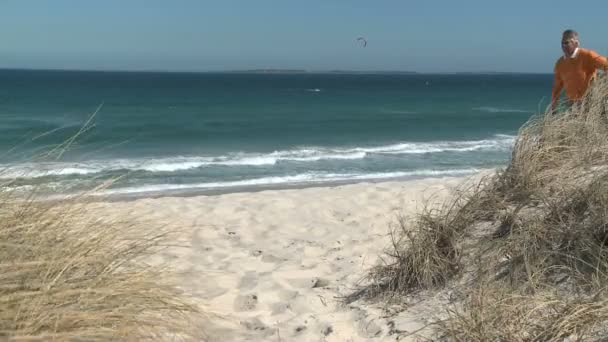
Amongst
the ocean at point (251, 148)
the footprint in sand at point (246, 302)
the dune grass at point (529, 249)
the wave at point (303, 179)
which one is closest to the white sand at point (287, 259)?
the footprint in sand at point (246, 302)

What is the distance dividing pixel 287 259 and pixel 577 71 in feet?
10.5

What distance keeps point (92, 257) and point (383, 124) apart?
83.4 feet

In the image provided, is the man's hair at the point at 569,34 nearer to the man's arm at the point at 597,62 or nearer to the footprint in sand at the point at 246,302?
the man's arm at the point at 597,62

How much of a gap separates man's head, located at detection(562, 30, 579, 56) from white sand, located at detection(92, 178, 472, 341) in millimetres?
2067

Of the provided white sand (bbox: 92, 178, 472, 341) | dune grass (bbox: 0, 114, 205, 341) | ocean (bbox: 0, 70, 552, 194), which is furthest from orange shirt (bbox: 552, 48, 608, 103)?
dune grass (bbox: 0, 114, 205, 341)

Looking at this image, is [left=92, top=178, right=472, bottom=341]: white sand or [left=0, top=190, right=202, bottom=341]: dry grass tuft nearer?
[left=0, top=190, right=202, bottom=341]: dry grass tuft

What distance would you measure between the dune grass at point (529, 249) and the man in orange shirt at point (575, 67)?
93 cm

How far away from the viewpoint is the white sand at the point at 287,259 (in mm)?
3449

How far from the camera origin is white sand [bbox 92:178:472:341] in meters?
3.45

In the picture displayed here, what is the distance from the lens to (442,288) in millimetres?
3572

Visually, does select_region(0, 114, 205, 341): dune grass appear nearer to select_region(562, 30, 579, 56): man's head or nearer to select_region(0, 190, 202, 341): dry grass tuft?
select_region(0, 190, 202, 341): dry grass tuft

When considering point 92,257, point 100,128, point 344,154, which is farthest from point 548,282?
point 100,128

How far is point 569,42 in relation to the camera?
575cm

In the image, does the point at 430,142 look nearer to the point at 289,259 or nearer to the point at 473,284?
the point at 289,259
